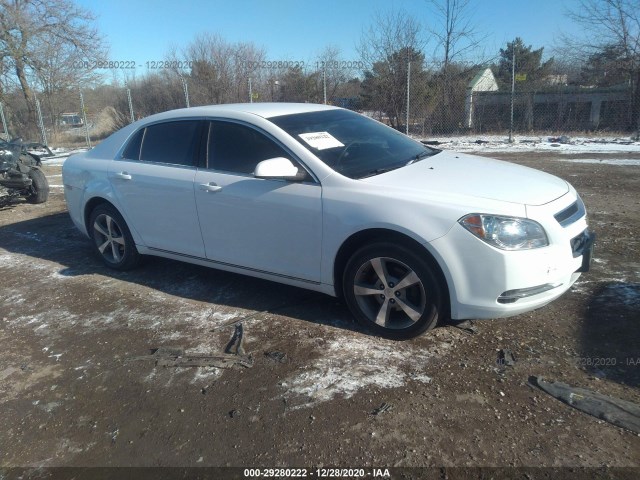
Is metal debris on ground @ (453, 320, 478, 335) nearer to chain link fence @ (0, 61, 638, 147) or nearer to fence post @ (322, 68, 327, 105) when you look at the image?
chain link fence @ (0, 61, 638, 147)

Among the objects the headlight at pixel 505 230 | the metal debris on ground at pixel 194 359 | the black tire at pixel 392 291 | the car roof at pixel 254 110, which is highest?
the car roof at pixel 254 110

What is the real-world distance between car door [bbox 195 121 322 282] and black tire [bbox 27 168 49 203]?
6073 millimetres

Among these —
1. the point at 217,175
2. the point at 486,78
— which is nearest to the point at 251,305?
the point at 217,175

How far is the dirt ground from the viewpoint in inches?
96.6

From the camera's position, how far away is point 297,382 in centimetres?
303

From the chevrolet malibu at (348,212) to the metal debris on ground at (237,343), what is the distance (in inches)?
19.9

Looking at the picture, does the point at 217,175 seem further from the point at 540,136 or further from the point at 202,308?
the point at 540,136

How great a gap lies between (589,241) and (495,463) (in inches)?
71.4

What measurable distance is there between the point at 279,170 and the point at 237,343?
4.20 ft

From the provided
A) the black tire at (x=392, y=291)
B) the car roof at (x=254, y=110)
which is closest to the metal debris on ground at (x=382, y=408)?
the black tire at (x=392, y=291)

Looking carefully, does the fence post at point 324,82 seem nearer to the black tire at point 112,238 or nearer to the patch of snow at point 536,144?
the patch of snow at point 536,144

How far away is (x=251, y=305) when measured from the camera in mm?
4176

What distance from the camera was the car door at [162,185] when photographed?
14.1 feet

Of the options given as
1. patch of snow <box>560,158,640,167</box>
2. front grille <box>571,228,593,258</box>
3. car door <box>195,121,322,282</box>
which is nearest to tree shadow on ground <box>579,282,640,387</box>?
front grille <box>571,228,593,258</box>
